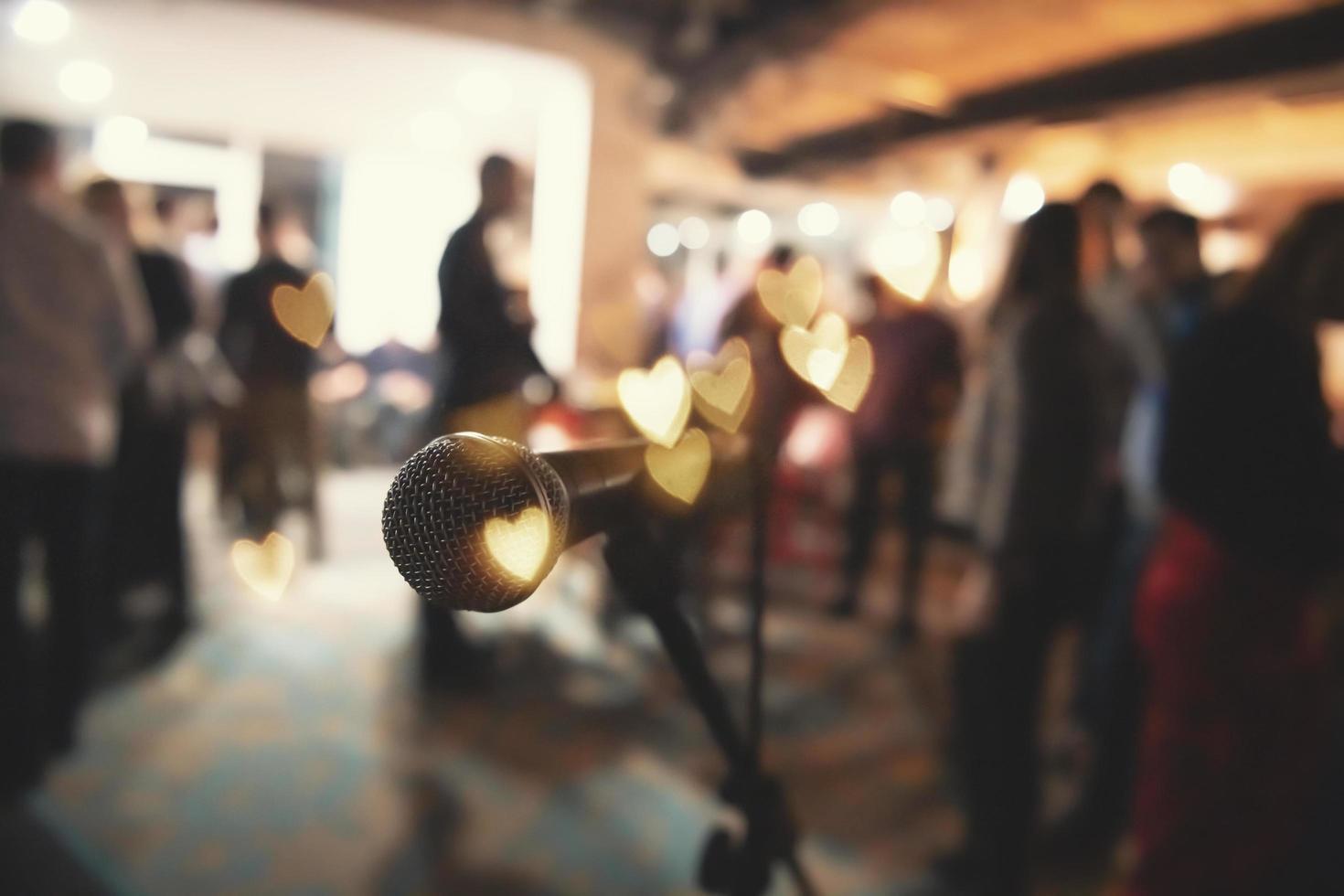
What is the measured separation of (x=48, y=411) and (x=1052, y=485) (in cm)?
235

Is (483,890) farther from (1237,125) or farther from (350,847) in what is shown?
(1237,125)

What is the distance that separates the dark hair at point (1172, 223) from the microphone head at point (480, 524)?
8.11 feet

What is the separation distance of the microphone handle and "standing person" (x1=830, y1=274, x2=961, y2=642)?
3.22m

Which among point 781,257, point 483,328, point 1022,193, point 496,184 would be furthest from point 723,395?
point 1022,193

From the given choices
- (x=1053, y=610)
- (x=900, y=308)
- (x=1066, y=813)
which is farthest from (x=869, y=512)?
(x=1053, y=610)

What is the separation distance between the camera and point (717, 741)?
2.50 ft

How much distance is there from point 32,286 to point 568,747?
1.88m

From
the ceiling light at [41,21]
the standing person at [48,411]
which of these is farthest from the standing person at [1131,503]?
the ceiling light at [41,21]

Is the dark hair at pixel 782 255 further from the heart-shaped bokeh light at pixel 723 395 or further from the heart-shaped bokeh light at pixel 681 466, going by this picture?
the heart-shaped bokeh light at pixel 681 466

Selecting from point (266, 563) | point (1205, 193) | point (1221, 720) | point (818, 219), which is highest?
point (1205, 193)

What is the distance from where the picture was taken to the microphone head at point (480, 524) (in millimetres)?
457

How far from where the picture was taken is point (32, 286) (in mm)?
2207

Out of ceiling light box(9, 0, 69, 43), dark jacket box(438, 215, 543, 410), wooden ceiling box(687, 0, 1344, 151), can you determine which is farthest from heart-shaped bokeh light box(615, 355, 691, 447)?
ceiling light box(9, 0, 69, 43)

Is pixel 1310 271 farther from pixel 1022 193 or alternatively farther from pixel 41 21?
pixel 41 21
